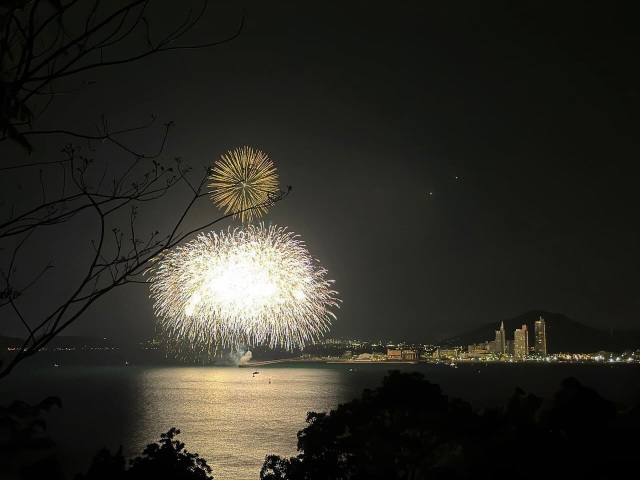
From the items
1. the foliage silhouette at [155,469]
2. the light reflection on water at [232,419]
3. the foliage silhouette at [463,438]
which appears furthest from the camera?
the light reflection on water at [232,419]

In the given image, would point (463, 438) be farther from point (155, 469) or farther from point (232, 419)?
point (232, 419)

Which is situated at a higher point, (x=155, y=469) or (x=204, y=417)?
(x=155, y=469)

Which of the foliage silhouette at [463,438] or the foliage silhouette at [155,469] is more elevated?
the foliage silhouette at [463,438]

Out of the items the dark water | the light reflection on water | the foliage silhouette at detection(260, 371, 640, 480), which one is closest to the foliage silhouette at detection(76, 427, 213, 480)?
the foliage silhouette at detection(260, 371, 640, 480)

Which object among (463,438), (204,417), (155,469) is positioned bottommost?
(204,417)

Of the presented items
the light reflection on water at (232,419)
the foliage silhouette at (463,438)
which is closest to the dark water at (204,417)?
the light reflection on water at (232,419)

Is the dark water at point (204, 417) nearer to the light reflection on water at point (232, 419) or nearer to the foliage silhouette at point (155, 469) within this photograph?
the light reflection on water at point (232, 419)

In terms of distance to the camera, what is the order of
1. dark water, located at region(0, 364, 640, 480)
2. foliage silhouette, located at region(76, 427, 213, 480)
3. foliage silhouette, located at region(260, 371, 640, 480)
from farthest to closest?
dark water, located at region(0, 364, 640, 480), foliage silhouette, located at region(76, 427, 213, 480), foliage silhouette, located at region(260, 371, 640, 480)

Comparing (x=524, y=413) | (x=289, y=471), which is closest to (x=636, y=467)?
(x=524, y=413)

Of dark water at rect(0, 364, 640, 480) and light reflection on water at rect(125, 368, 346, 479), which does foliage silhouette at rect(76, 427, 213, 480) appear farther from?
light reflection on water at rect(125, 368, 346, 479)

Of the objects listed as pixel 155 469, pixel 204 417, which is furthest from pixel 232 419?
pixel 155 469
